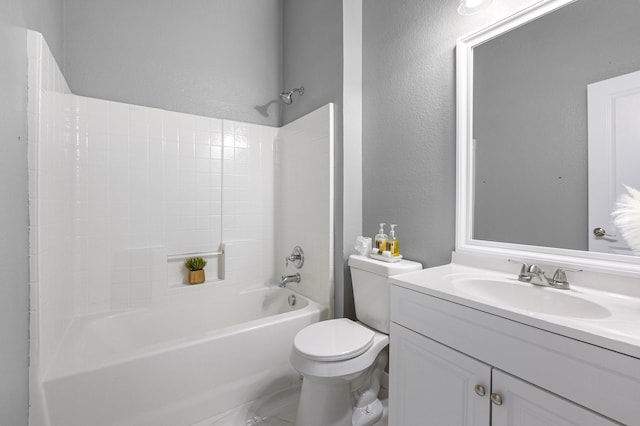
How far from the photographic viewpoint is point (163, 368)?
51.0 inches

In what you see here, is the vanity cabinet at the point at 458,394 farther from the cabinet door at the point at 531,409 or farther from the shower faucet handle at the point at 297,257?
the shower faucet handle at the point at 297,257

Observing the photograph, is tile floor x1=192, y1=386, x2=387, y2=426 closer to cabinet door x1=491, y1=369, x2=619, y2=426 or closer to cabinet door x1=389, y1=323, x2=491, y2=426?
cabinet door x1=389, y1=323, x2=491, y2=426

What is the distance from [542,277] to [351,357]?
0.81 meters

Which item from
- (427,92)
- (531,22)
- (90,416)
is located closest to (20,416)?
(90,416)

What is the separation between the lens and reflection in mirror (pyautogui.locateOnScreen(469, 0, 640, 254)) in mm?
939

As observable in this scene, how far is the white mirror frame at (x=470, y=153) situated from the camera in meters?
1.09

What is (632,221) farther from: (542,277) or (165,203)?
(165,203)

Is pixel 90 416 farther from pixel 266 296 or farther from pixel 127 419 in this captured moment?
pixel 266 296

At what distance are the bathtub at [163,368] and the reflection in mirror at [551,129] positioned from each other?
4.13 feet

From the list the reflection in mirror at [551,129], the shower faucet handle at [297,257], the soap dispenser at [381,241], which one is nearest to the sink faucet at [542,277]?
the reflection in mirror at [551,129]

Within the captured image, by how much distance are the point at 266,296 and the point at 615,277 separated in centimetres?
198

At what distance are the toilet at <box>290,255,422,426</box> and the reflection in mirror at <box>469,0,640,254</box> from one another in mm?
564

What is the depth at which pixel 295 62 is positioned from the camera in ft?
7.32

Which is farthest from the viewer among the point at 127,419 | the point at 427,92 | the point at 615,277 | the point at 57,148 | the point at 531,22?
the point at 427,92
